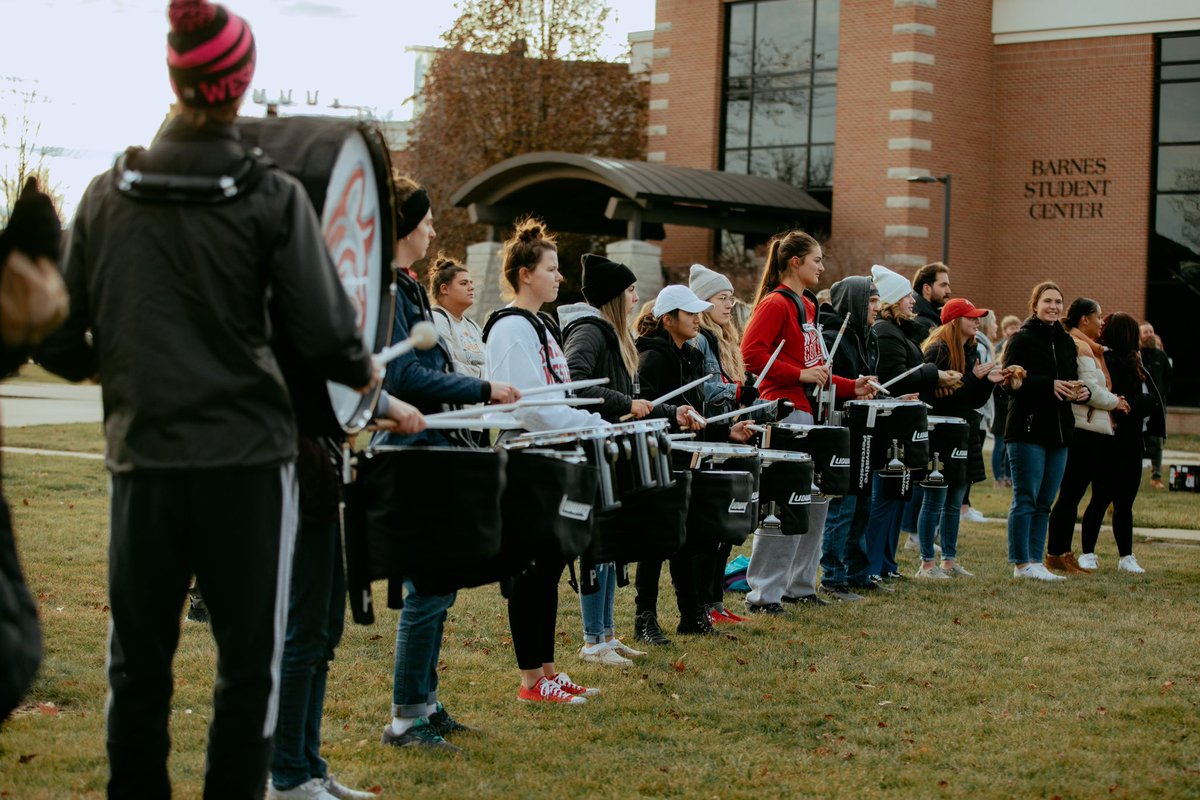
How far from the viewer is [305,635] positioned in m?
4.45

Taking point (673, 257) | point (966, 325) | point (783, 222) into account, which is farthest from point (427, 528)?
point (673, 257)

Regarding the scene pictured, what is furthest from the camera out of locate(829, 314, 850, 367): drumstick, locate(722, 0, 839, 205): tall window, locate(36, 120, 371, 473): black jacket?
locate(722, 0, 839, 205): tall window

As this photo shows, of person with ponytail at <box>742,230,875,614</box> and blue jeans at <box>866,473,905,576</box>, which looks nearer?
person with ponytail at <box>742,230,875,614</box>

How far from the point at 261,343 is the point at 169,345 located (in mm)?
231

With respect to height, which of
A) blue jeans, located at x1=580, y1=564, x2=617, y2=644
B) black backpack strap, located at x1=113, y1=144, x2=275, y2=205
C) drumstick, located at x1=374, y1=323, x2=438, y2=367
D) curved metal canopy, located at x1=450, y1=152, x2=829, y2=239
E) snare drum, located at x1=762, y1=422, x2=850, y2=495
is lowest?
blue jeans, located at x1=580, y1=564, x2=617, y2=644

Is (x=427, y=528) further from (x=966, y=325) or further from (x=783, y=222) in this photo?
(x=783, y=222)

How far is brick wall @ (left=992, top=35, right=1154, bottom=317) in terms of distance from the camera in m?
33.2

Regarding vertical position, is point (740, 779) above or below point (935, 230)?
below

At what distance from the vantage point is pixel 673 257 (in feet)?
125

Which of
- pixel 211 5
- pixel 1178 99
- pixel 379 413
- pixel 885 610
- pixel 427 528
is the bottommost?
pixel 885 610

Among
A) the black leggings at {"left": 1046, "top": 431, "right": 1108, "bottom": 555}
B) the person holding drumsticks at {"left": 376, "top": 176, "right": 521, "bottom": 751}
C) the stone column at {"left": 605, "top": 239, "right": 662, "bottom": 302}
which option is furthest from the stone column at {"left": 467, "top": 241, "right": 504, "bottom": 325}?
the person holding drumsticks at {"left": 376, "top": 176, "right": 521, "bottom": 751}

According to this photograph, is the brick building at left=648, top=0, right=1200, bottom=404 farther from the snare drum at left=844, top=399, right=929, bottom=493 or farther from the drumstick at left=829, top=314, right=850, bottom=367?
the snare drum at left=844, top=399, right=929, bottom=493

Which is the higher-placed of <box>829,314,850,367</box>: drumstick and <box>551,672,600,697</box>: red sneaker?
<box>829,314,850,367</box>: drumstick

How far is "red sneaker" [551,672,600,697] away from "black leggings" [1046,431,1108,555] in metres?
5.69
